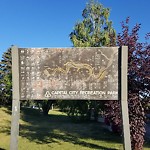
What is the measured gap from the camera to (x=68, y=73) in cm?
1066

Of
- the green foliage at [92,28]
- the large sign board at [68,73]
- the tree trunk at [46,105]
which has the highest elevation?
the green foliage at [92,28]

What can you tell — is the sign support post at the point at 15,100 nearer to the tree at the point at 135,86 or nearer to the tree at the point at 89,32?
the tree at the point at 135,86

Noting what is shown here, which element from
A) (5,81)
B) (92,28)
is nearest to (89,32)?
(92,28)

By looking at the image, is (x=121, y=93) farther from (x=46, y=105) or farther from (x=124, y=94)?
(x=46, y=105)

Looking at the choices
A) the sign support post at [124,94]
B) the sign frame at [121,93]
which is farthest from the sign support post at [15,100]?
the sign support post at [124,94]

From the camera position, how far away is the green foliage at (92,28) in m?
27.0

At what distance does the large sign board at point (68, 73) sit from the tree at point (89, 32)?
51.3 ft

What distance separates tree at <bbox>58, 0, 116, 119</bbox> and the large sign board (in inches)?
616

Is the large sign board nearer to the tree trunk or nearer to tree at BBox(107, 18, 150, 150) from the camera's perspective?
Answer: tree at BBox(107, 18, 150, 150)

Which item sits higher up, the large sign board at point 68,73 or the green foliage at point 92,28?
the green foliage at point 92,28

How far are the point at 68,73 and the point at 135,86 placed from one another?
323cm

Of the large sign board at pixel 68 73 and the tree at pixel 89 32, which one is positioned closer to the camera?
the large sign board at pixel 68 73

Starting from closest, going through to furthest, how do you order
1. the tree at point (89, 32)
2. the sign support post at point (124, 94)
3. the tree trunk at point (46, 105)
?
the sign support post at point (124, 94) → the tree at point (89, 32) → the tree trunk at point (46, 105)

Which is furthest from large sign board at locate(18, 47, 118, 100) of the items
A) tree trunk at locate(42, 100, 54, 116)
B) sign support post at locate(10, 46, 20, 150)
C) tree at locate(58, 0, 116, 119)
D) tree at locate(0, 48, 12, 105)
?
tree at locate(0, 48, 12, 105)
